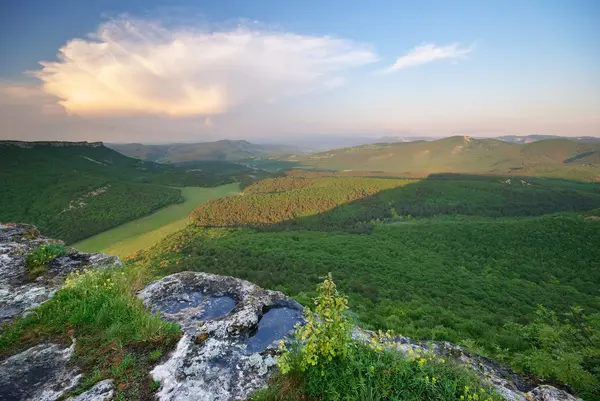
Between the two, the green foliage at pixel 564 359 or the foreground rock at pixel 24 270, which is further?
the green foliage at pixel 564 359

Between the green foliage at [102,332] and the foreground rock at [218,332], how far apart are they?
0.43 m

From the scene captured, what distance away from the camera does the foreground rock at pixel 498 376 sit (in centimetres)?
579

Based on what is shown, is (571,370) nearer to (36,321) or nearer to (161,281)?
(161,281)

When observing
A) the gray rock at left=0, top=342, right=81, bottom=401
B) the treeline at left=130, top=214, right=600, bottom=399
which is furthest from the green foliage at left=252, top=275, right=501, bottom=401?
the treeline at left=130, top=214, right=600, bottom=399

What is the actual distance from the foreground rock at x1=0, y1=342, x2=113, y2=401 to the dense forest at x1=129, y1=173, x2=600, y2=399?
23.3 feet

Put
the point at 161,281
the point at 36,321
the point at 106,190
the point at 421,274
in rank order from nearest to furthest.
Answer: the point at 36,321 < the point at 161,281 < the point at 421,274 < the point at 106,190

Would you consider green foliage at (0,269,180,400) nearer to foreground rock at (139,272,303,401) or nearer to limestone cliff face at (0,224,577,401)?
limestone cliff face at (0,224,577,401)

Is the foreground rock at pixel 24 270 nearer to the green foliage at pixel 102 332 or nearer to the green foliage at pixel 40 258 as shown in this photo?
the green foliage at pixel 40 258

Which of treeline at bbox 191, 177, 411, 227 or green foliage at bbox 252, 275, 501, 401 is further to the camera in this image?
treeline at bbox 191, 177, 411, 227

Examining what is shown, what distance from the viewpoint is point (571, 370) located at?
27.2 feet

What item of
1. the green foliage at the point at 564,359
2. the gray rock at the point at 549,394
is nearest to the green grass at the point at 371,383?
the gray rock at the point at 549,394

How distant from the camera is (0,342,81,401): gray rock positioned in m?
4.62

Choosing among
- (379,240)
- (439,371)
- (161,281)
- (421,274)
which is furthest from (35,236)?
(379,240)

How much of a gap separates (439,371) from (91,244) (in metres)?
102
